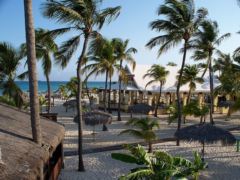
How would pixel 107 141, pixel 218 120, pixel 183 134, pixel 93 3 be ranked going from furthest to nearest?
pixel 218 120
pixel 107 141
pixel 183 134
pixel 93 3

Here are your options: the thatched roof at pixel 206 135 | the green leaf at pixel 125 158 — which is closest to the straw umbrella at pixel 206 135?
the thatched roof at pixel 206 135

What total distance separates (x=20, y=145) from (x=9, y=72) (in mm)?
12987

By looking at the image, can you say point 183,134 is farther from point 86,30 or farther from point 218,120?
point 218,120

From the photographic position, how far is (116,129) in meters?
24.7

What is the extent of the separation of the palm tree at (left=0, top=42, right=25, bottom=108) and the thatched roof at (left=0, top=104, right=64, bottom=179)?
7.97m

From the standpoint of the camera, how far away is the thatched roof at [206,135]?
14.0m

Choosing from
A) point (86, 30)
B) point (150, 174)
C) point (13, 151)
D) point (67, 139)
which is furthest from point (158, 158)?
point (67, 139)

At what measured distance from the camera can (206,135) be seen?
14.1 m

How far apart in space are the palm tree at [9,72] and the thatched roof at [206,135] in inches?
385

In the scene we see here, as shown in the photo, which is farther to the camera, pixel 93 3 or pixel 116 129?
pixel 116 129

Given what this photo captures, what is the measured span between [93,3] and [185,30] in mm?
6713

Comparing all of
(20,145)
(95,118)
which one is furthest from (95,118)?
(20,145)

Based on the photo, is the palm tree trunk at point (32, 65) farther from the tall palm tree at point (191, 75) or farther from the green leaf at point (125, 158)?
the tall palm tree at point (191, 75)

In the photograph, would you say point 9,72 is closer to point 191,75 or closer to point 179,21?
point 179,21
